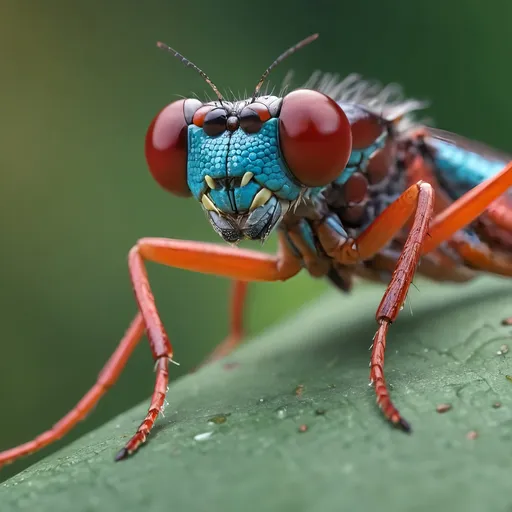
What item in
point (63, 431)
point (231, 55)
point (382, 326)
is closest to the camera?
point (382, 326)

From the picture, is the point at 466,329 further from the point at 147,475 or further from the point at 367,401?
the point at 147,475

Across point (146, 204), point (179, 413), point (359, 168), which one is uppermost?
point (359, 168)

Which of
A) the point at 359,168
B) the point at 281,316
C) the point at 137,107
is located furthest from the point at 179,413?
the point at 137,107

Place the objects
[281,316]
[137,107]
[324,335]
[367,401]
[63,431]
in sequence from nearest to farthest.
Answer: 1. [367,401]
2. [63,431]
3. [324,335]
4. [281,316]
5. [137,107]

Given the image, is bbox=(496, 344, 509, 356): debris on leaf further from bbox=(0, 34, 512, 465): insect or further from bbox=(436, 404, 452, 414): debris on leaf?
bbox=(436, 404, 452, 414): debris on leaf

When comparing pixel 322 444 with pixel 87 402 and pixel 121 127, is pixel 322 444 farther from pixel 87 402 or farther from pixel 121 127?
pixel 121 127

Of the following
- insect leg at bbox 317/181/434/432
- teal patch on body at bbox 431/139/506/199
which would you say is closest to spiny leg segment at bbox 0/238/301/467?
insect leg at bbox 317/181/434/432
